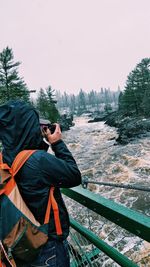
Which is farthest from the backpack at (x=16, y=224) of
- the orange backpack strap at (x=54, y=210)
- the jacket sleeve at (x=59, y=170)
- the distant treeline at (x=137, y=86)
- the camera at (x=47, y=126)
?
the distant treeline at (x=137, y=86)

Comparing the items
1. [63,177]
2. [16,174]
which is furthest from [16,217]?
[63,177]

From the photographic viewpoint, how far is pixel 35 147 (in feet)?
6.10

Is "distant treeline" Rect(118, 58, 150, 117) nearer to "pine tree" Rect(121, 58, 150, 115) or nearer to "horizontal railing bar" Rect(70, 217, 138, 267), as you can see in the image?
"pine tree" Rect(121, 58, 150, 115)

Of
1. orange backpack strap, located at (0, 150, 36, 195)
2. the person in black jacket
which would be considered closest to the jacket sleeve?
the person in black jacket

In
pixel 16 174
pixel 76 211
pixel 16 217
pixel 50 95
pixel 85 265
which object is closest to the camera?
pixel 16 217

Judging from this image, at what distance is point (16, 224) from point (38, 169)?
1.21 feet

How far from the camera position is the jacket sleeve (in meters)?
1.72

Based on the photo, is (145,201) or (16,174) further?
(145,201)

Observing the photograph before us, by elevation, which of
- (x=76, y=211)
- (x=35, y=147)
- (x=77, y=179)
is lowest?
(x=76, y=211)

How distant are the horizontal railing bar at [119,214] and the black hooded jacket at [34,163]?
259 millimetres

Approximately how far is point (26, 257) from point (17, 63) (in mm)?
33289

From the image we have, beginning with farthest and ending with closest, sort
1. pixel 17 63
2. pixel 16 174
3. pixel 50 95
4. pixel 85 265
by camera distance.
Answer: pixel 50 95 < pixel 17 63 < pixel 85 265 < pixel 16 174

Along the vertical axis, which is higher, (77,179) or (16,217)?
(77,179)

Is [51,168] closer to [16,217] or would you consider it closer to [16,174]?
[16,174]
